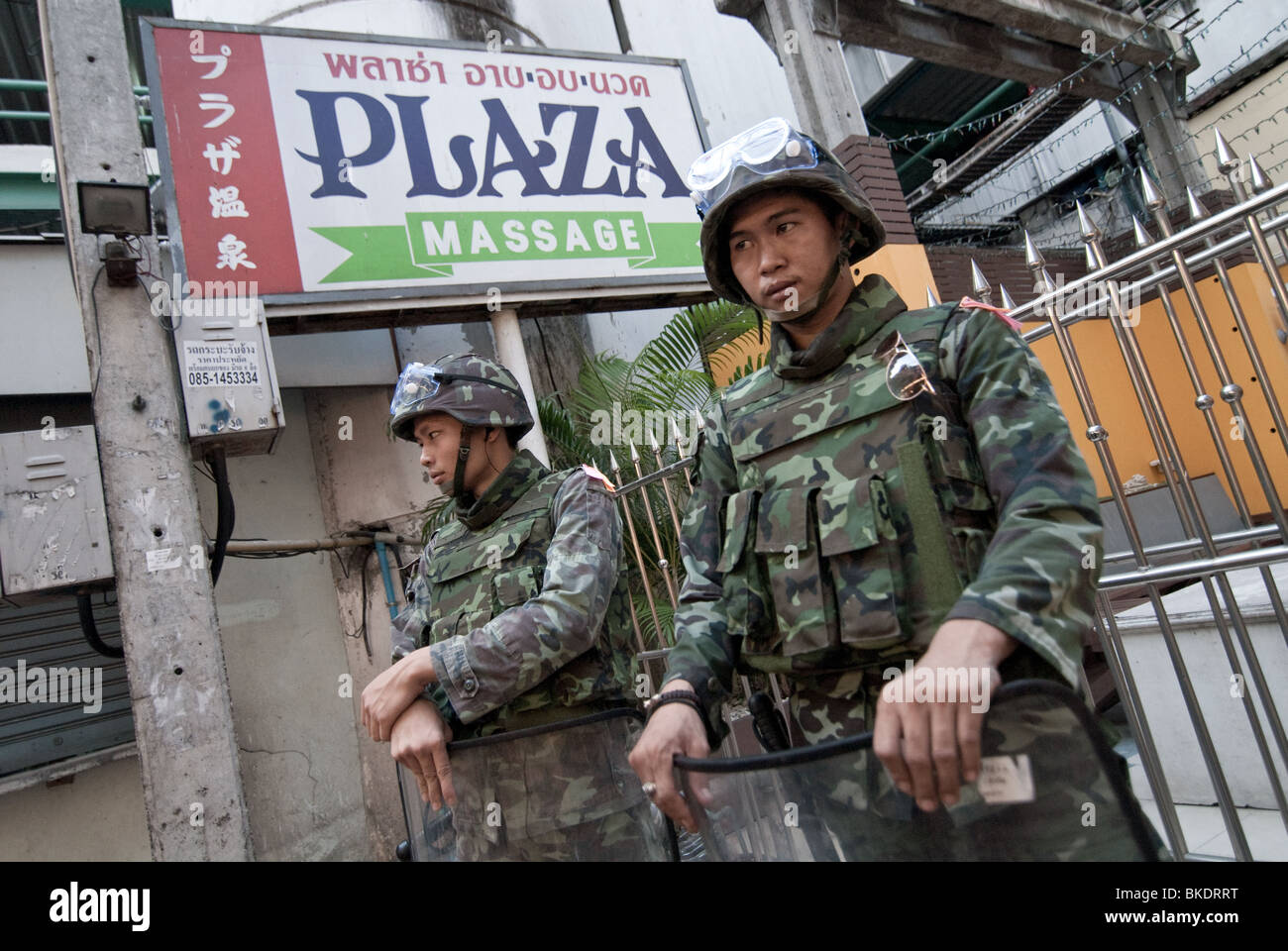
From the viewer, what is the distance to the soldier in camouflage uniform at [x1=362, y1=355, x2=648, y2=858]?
1883 mm

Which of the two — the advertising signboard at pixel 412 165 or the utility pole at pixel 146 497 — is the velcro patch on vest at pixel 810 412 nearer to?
the utility pole at pixel 146 497

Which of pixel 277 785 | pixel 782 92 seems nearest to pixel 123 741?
pixel 277 785

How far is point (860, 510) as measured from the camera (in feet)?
4.37

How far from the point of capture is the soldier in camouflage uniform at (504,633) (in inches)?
74.1

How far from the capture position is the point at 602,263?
5.15 meters

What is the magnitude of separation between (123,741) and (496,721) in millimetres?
4142

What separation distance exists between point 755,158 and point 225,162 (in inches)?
155

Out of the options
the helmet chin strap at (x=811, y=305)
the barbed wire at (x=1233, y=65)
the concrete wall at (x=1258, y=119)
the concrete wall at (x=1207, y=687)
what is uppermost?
the barbed wire at (x=1233, y=65)

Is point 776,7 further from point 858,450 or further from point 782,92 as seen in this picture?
point 858,450

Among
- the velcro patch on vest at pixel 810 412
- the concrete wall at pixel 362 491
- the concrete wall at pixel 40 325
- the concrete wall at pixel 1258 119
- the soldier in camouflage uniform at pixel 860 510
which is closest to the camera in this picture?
the soldier in camouflage uniform at pixel 860 510

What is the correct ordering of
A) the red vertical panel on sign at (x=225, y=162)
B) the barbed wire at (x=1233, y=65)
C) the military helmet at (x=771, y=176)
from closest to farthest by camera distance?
the military helmet at (x=771, y=176)
the red vertical panel on sign at (x=225, y=162)
the barbed wire at (x=1233, y=65)

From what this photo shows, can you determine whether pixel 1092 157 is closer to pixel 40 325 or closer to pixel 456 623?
pixel 40 325

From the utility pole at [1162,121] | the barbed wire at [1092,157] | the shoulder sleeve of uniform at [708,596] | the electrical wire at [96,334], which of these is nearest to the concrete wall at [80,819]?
the electrical wire at [96,334]

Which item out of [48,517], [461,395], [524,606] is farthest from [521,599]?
[48,517]
